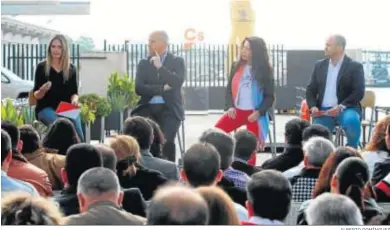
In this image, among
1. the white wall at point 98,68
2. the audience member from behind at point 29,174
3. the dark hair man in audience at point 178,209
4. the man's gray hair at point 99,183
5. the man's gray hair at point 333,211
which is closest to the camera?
the dark hair man in audience at point 178,209

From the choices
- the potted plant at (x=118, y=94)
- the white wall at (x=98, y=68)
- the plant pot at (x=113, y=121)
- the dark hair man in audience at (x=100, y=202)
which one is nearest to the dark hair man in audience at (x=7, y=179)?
the dark hair man in audience at (x=100, y=202)

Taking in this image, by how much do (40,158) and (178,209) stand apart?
2.50m

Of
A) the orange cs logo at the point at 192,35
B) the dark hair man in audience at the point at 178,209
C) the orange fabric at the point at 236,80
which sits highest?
the orange cs logo at the point at 192,35

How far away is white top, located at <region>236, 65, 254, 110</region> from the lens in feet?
23.9

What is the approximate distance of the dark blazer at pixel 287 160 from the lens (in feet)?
17.8

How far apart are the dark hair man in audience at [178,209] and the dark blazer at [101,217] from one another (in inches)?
22.7

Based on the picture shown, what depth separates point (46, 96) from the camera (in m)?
7.26

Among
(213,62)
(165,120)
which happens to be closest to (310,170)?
(165,120)

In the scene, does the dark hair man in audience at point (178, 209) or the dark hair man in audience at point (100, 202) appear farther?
the dark hair man in audience at point (100, 202)

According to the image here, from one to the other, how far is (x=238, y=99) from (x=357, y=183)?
Answer: 3672 millimetres

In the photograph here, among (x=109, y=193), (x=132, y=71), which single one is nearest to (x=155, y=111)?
(x=109, y=193)

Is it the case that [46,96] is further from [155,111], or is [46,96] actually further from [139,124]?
[139,124]

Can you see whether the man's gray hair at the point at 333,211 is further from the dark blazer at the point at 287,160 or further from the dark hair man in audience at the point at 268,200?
the dark blazer at the point at 287,160

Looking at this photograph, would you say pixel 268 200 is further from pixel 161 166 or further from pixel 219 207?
pixel 161 166
